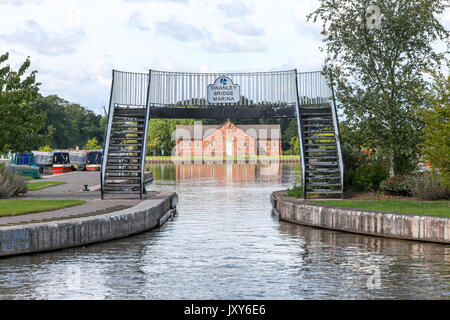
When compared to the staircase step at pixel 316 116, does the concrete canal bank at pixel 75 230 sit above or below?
below

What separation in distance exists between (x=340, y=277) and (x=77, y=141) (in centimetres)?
14000

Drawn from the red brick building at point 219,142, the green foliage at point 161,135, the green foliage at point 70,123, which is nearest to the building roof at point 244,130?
the red brick building at point 219,142

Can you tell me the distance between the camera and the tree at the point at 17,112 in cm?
2655

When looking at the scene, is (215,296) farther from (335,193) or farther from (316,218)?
(335,193)

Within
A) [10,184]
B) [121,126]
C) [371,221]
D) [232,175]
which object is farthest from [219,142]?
[371,221]

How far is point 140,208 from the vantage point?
22.0m

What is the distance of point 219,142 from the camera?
5773 inches

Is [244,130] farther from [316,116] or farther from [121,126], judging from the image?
[121,126]

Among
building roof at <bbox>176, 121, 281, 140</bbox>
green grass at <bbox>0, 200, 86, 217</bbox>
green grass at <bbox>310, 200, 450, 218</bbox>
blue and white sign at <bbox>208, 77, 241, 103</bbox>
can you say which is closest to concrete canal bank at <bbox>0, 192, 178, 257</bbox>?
green grass at <bbox>0, 200, 86, 217</bbox>

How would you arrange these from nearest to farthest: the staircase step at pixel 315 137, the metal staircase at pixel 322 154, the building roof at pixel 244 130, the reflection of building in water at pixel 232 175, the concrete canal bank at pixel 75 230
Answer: the concrete canal bank at pixel 75 230, the metal staircase at pixel 322 154, the staircase step at pixel 315 137, the reflection of building in water at pixel 232 175, the building roof at pixel 244 130

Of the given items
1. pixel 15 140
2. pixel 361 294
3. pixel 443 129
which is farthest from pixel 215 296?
pixel 15 140

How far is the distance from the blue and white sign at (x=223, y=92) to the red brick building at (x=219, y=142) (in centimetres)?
11347

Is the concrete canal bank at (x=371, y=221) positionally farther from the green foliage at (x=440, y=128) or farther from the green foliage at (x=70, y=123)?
the green foliage at (x=70, y=123)
